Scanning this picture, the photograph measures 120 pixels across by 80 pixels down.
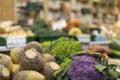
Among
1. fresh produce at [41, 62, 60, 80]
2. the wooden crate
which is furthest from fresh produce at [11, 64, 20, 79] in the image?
the wooden crate

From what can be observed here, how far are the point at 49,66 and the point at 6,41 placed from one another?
2.69 feet

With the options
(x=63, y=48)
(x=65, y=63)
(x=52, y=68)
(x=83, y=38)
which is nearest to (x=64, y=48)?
(x=63, y=48)

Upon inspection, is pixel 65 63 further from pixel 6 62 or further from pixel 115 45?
pixel 115 45

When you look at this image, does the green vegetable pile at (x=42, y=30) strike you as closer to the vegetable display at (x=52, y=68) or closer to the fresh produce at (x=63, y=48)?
the fresh produce at (x=63, y=48)

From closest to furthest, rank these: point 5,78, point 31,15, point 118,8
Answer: point 5,78
point 31,15
point 118,8

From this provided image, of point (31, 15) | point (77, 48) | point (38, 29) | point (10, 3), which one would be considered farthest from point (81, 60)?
point (31, 15)

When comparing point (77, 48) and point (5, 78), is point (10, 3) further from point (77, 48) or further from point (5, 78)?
point (5, 78)

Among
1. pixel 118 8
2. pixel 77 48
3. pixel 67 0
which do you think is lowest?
pixel 118 8

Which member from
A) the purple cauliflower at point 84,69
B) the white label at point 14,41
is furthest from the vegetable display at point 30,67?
the white label at point 14,41

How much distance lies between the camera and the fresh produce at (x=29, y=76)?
4.59 ft

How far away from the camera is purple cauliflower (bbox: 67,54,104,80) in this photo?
1408mm

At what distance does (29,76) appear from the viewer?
1.40 meters

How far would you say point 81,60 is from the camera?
1.48 meters

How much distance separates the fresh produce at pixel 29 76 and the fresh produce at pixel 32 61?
1.4 inches
